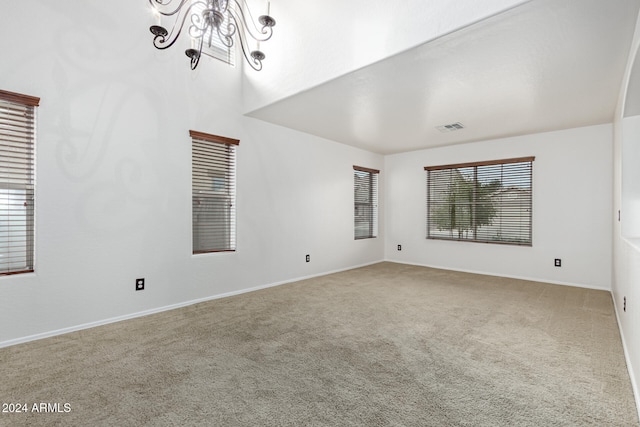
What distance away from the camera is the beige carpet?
1724 mm

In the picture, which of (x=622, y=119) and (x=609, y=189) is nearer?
(x=622, y=119)

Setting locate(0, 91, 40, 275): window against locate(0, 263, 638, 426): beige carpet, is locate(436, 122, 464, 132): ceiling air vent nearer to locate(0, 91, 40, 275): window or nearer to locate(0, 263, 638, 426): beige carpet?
locate(0, 263, 638, 426): beige carpet

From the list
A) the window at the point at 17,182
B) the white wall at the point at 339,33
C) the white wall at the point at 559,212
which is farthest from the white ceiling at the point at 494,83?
the window at the point at 17,182

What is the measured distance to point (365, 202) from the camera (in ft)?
21.3

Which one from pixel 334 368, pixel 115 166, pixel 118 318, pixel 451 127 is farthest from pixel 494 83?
pixel 118 318

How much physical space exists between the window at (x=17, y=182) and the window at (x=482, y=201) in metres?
5.80

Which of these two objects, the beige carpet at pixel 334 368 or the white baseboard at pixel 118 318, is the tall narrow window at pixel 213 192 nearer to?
the white baseboard at pixel 118 318

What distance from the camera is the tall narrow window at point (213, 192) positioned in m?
3.83

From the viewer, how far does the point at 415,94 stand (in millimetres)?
3451

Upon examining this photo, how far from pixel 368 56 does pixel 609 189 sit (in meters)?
4.13

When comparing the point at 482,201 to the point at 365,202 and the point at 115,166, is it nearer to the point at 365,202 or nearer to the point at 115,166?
the point at 365,202

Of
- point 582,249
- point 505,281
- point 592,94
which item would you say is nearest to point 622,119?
point 592,94

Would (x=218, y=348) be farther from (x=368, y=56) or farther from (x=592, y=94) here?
(x=592, y=94)

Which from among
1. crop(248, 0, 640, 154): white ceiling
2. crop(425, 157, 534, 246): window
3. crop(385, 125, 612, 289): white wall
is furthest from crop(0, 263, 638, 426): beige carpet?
crop(248, 0, 640, 154): white ceiling
